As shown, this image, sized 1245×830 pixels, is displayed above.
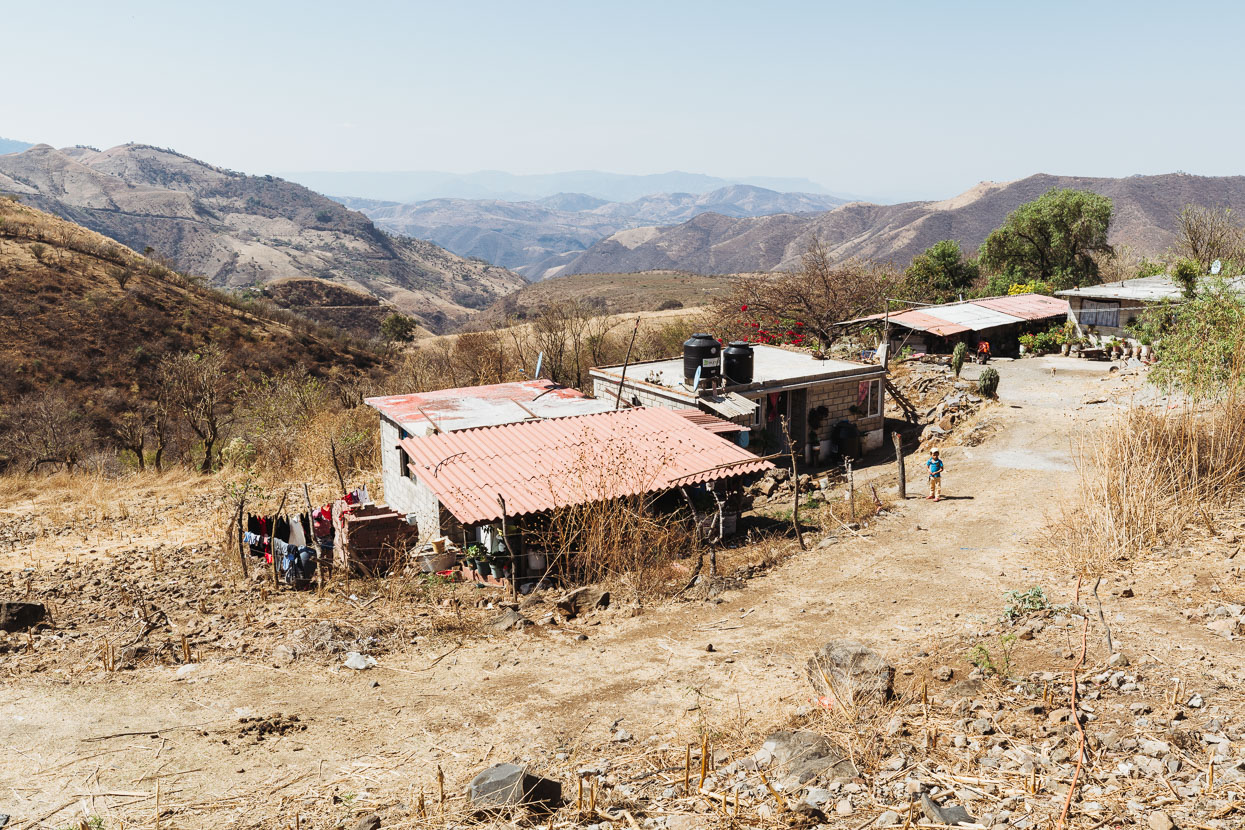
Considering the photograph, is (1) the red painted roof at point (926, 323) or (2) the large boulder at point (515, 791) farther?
(1) the red painted roof at point (926, 323)

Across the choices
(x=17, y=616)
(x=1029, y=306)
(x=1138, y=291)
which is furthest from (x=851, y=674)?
(x=1029, y=306)

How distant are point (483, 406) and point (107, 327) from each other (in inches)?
1364

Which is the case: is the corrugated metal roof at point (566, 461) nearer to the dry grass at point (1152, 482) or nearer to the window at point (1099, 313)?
the dry grass at point (1152, 482)

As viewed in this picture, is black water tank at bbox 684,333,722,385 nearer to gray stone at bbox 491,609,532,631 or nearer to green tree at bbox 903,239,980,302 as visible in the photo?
gray stone at bbox 491,609,532,631

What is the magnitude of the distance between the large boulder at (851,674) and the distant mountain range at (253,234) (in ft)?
377

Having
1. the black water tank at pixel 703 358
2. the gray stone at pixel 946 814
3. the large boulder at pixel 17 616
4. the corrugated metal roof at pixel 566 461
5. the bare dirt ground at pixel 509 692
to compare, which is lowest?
the bare dirt ground at pixel 509 692

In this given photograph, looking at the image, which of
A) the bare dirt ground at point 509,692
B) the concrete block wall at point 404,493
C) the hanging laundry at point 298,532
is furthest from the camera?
the concrete block wall at point 404,493

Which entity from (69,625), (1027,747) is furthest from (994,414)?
(69,625)

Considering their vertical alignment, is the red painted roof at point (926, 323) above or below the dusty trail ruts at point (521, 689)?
above

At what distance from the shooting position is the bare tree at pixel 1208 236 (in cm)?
4459

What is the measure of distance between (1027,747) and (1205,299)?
11697mm

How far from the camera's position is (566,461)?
1398 cm

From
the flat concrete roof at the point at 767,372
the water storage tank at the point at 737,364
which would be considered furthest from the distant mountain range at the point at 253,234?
the water storage tank at the point at 737,364

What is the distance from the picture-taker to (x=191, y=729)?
24.8ft
